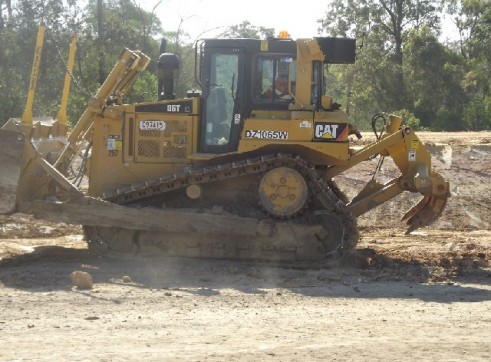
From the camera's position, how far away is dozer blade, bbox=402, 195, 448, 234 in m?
13.2

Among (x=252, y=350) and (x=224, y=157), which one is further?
(x=224, y=157)

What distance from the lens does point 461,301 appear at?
416 inches

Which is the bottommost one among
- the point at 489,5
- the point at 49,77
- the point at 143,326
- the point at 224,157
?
the point at 143,326

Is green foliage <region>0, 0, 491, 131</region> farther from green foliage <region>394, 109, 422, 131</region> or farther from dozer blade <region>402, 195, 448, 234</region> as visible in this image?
dozer blade <region>402, 195, 448, 234</region>

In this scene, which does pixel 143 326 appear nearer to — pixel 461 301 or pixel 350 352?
pixel 350 352

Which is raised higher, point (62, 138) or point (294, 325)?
point (62, 138)

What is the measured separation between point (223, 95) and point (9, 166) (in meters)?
3.01

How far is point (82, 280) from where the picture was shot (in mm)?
10969

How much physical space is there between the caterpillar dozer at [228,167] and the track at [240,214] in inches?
0.6

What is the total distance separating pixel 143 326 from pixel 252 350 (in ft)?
4.56

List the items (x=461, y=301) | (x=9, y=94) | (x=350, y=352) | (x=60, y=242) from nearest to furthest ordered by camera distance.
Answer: (x=350, y=352), (x=461, y=301), (x=60, y=242), (x=9, y=94)

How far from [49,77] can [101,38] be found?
2.41 metres

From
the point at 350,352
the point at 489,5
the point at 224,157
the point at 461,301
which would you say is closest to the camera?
the point at 350,352

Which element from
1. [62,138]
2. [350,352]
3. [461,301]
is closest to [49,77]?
[62,138]
